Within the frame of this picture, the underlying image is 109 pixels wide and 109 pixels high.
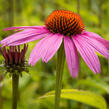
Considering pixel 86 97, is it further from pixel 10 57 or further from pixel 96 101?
pixel 10 57

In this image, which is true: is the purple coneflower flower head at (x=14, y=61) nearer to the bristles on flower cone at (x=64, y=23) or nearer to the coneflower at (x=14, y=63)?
the coneflower at (x=14, y=63)

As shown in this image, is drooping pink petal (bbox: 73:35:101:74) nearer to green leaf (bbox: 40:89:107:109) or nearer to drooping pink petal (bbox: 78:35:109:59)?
drooping pink petal (bbox: 78:35:109:59)

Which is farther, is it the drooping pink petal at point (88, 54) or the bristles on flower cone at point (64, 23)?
the bristles on flower cone at point (64, 23)

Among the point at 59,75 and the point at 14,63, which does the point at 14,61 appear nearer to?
the point at 14,63

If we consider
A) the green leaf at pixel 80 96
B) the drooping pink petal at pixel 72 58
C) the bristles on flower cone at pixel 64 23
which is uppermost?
the bristles on flower cone at pixel 64 23

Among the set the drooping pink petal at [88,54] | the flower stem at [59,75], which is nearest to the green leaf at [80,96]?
the flower stem at [59,75]

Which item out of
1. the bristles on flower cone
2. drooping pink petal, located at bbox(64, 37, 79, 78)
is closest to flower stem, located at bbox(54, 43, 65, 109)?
drooping pink petal, located at bbox(64, 37, 79, 78)

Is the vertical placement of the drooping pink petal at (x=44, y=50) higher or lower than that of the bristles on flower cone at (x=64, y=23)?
lower

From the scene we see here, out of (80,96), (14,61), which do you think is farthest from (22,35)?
(80,96)
